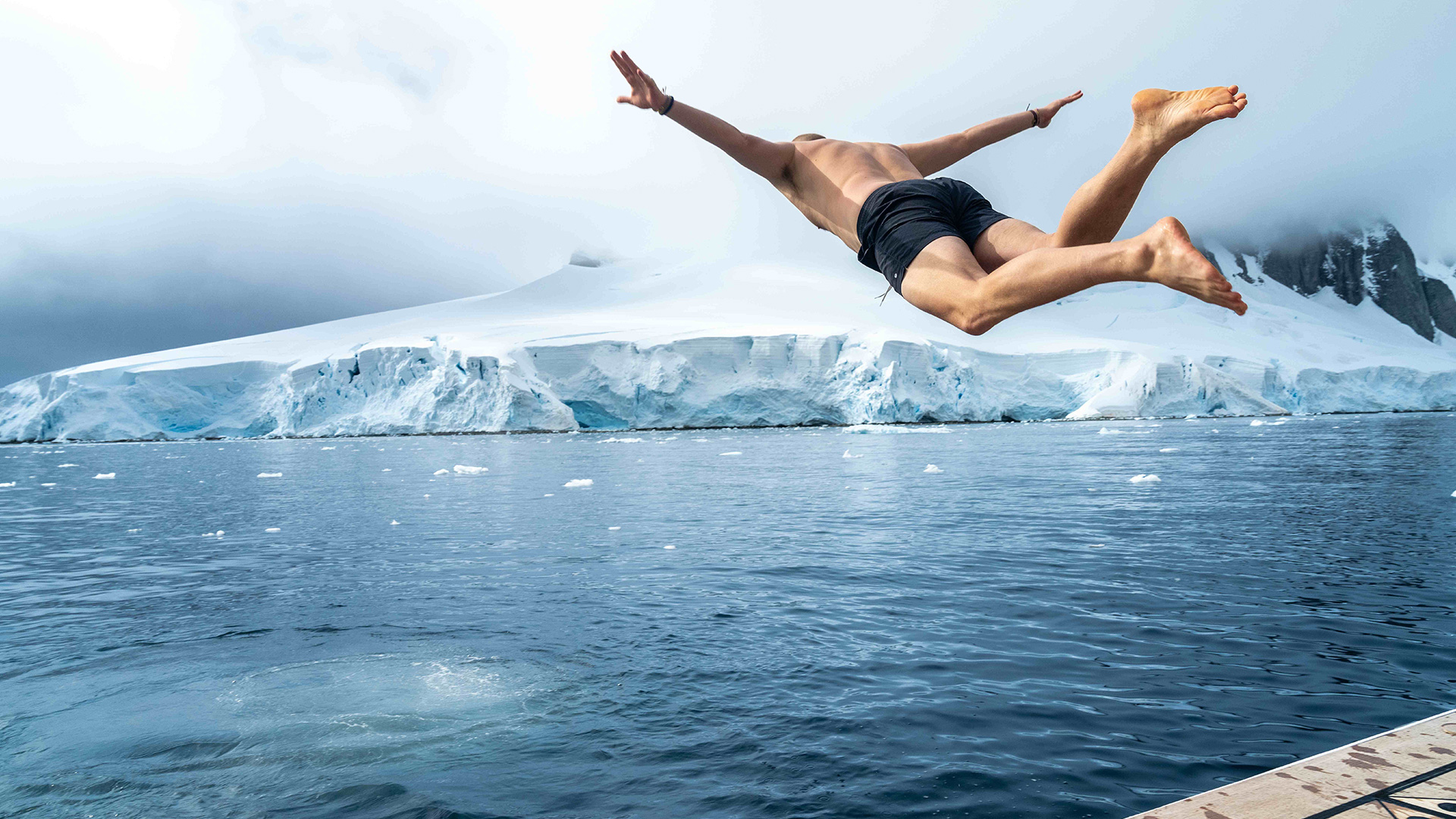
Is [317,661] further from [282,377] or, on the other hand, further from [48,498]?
[282,377]

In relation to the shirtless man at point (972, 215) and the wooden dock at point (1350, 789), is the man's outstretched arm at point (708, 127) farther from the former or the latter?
the wooden dock at point (1350, 789)

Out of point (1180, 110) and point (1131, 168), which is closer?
point (1180, 110)

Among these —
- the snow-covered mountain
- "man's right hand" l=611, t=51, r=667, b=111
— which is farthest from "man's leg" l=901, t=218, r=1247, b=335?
the snow-covered mountain

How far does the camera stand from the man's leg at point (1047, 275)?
1837 mm

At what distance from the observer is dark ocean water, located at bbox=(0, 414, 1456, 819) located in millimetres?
4305

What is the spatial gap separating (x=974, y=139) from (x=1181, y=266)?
1.68 metres

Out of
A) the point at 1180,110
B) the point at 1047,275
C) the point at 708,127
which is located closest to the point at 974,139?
the point at 708,127

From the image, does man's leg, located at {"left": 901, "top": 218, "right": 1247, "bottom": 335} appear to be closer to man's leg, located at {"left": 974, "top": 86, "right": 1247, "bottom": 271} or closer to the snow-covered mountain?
man's leg, located at {"left": 974, "top": 86, "right": 1247, "bottom": 271}

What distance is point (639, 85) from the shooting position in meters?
2.79

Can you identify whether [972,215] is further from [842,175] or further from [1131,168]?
[1131,168]

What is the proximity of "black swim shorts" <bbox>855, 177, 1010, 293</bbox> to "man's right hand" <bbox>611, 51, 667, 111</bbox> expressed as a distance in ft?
2.65

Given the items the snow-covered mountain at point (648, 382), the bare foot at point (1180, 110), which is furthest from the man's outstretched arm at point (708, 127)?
the snow-covered mountain at point (648, 382)

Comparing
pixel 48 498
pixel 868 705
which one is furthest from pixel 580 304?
pixel 868 705

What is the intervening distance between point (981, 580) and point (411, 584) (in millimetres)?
6500
